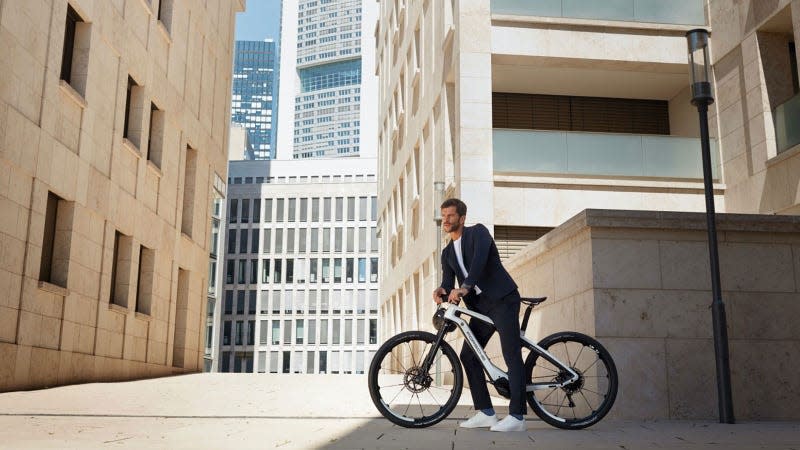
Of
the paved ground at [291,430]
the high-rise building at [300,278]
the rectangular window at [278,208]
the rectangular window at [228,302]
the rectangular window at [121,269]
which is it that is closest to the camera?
the paved ground at [291,430]

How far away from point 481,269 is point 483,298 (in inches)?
11.6

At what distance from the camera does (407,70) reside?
31609 millimetres

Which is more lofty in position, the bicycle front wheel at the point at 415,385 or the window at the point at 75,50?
the window at the point at 75,50

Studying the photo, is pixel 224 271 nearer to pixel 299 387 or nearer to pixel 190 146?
pixel 190 146

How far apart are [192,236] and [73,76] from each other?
891 cm

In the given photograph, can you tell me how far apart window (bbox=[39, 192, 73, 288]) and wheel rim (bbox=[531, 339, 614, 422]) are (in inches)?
423

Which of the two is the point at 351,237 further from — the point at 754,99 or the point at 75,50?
the point at 754,99

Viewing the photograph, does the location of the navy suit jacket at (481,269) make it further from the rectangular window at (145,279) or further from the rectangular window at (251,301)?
the rectangular window at (251,301)

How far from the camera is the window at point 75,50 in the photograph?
15.6 meters

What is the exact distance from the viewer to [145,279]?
20.1 m

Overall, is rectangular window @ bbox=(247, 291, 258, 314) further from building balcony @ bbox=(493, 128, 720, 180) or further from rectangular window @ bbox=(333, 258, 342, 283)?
building balcony @ bbox=(493, 128, 720, 180)

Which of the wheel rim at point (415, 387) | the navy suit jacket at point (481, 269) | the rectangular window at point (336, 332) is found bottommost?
the wheel rim at point (415, 387)

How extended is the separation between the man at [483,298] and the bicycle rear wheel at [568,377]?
27 cm

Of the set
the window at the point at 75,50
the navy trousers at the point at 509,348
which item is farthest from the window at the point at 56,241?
the navy trousers at the point at 509,348
